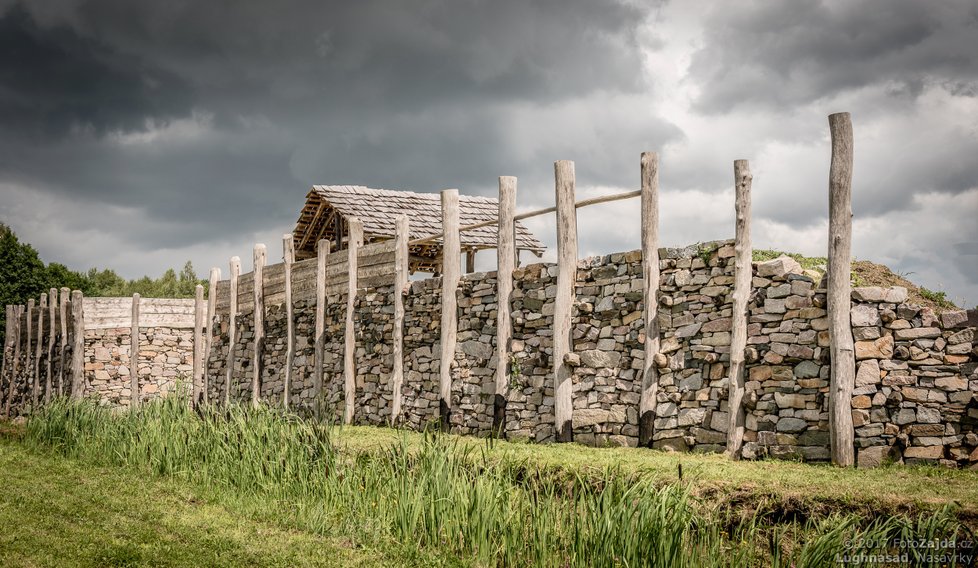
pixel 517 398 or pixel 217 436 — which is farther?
pixel 517 398

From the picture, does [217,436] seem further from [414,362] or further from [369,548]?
[414,362]

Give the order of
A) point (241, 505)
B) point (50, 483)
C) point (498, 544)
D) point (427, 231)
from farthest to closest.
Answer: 1. point (427, 231)
2. point (50, 483)
3. point (241, 505)
4. point (498, 544)

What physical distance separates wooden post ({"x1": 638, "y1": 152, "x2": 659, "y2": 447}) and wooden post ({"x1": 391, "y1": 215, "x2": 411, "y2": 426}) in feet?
17.2

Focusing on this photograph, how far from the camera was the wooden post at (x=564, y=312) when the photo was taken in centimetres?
1236

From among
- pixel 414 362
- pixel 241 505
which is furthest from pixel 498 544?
pixel 414 362

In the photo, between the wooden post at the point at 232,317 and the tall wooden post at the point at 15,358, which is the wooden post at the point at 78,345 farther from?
the tall wooden post at the point at 15,358

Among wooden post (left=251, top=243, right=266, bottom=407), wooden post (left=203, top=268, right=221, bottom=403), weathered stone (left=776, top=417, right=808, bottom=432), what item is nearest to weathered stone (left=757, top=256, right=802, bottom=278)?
weathered stone (left=776, top=417, right=808, bottom=432)

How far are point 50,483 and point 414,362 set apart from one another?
21.1ft

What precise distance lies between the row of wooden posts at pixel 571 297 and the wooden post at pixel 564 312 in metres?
0.01

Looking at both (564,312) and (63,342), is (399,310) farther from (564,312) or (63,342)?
(63,342)

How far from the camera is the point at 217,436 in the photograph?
34.4 feet

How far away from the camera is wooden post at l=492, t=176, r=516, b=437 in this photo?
43.5ft

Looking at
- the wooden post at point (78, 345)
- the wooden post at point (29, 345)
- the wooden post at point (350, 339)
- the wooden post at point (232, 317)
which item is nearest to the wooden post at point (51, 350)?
the wooden post at point (78, 345)

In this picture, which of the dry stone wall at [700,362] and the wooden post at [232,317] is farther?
the wooden post at [232,317]
